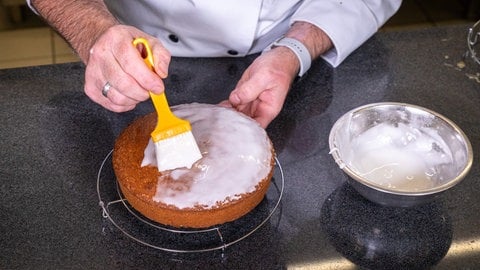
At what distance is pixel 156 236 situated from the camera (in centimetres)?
81

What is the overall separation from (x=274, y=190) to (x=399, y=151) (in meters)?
0.21

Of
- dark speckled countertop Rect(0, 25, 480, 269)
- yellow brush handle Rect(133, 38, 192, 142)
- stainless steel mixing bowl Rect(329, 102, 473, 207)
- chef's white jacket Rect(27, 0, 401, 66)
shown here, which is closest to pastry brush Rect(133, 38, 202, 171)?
yellow brush handle Rect(133, 38, 192, 142)

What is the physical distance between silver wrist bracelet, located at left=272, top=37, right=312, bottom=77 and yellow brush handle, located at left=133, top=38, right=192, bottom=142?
33 centimetres

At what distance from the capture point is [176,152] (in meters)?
0.79

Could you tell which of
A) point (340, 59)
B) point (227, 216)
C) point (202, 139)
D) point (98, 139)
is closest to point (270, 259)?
point (227, 216)

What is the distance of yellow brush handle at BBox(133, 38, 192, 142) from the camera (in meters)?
0.79

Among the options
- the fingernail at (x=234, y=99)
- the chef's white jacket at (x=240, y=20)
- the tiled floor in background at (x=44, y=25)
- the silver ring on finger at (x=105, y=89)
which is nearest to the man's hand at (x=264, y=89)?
the fingernail at (x=234, y=99)

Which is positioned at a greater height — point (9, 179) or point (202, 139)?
point (202, 139)

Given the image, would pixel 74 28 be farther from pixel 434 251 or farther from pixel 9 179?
pixel 434 251

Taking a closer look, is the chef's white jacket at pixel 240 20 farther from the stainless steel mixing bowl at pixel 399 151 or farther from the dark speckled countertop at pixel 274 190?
the stainless steel mixing bowl at pixel 399 151

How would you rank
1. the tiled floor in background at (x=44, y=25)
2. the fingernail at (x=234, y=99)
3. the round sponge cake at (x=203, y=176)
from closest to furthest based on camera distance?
the round sponge cake at (x=203, y=176)
the fingernail at (x=234, y=99)
the tiled floor in background at (x=44, y=25)

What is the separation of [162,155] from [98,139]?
0.67 ft

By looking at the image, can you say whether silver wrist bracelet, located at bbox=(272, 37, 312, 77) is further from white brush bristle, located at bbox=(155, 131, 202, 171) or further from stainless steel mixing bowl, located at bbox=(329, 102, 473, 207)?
white brush bristle, located at bbox=(155, 131, 202, 171)

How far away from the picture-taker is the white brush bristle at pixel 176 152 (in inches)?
31.2
